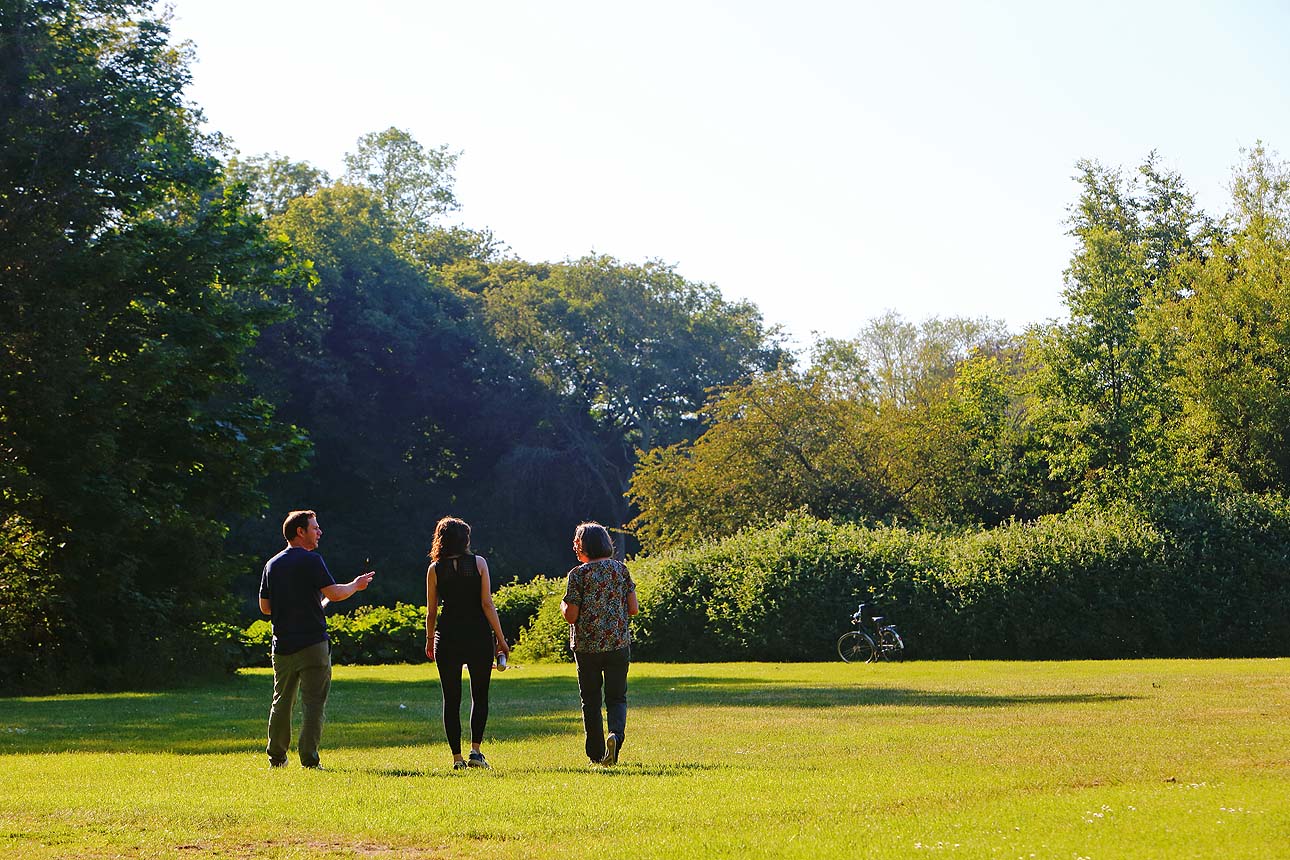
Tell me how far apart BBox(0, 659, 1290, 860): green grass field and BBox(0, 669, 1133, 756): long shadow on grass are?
4.1 inches

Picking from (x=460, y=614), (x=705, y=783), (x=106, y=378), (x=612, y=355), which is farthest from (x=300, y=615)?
(x=612, y=355)

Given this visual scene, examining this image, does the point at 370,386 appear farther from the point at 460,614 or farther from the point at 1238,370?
the point at 460,614

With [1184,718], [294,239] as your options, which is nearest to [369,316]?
[294,239]

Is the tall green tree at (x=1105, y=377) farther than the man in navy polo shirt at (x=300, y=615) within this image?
Yes

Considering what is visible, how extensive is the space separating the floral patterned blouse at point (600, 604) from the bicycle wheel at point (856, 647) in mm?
20750

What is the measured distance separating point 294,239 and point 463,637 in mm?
53769

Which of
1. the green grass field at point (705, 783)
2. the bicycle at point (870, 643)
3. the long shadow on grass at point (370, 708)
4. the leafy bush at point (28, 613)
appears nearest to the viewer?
the green grass field at point (705, 783)

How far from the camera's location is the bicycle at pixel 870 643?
3084 centimetres

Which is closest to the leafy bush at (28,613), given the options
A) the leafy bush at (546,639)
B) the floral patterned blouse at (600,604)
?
the leafy bush at (546,639)

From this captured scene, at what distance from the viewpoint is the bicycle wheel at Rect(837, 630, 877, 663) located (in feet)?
102

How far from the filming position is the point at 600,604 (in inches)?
438

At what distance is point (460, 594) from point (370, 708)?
920 centimetres

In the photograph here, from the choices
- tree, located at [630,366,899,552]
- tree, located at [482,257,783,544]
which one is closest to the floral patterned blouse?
tree, located at [630,366,899,552]

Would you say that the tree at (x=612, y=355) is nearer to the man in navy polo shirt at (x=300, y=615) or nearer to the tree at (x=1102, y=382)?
the tree at (x=1102, y=382)
